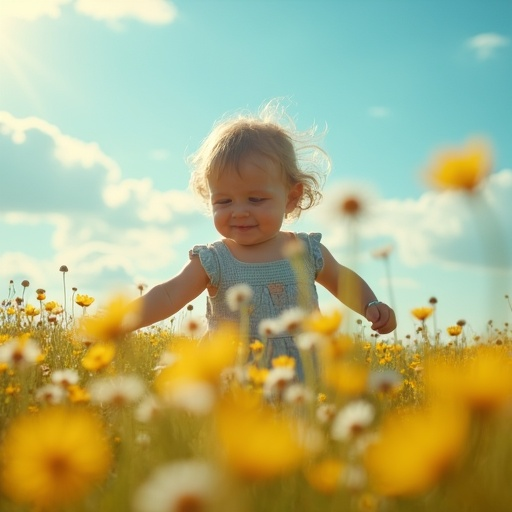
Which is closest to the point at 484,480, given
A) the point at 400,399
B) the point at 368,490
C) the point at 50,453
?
the point at 368,490

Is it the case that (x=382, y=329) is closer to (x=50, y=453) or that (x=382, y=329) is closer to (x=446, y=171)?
(x=446, y=171)

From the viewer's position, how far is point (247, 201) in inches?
147

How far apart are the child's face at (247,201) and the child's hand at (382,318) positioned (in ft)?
2.51

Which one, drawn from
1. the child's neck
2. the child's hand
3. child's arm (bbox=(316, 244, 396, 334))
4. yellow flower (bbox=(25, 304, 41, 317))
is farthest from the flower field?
yellow flower (bbox=(25, 304, 41, 317))

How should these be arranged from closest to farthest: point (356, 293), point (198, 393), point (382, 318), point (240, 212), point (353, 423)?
Result: point (198, 393)
point (353, 423)
point (382, 318)
point (240, 212)
point (356, 293)

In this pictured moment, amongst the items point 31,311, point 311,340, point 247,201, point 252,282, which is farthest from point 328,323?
point 31,311

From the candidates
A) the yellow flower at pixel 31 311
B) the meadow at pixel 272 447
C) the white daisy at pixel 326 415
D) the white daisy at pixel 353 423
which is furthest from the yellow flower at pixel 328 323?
the yellow flower at pixel 31 311

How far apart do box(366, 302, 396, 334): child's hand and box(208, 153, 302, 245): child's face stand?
77cm

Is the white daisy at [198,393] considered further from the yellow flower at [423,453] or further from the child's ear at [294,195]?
the child's ear at [294,195]

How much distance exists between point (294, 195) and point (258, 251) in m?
0.54

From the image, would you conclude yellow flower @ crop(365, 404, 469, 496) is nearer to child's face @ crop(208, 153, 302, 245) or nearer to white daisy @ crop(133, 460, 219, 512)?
white daisy @ crop(133, 460, 219, 512)

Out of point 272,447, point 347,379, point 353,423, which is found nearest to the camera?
point 272,447

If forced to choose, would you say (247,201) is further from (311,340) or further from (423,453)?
(423,453)

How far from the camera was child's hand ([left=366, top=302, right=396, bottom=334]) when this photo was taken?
3545 millimetres
